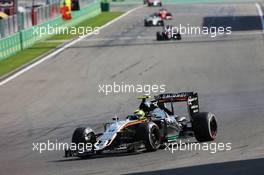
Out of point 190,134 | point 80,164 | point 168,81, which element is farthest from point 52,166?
point 168,81

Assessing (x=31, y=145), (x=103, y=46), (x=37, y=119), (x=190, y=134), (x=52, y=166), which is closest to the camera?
(x=52, y=166)

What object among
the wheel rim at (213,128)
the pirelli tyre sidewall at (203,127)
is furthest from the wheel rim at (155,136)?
the wheel rim at (213,128)

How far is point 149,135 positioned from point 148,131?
3.6 inches

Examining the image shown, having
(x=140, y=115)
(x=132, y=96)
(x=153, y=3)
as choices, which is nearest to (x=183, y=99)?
(x=140, y=115)

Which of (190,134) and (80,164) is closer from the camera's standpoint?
(80,164)

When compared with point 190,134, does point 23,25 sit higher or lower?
lower

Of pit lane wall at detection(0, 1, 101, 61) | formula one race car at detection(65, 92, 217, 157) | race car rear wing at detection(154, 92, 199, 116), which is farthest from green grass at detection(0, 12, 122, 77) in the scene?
formula one race car at detection(65, 92, 217, 157)

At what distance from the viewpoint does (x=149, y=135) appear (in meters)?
18.8

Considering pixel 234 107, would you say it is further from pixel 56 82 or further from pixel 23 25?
pixel 23 25

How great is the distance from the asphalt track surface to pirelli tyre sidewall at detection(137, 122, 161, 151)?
471 millimetres

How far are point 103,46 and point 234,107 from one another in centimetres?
2717

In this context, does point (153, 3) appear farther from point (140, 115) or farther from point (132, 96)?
point (140, 115)

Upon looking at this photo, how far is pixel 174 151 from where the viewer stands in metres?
18.7

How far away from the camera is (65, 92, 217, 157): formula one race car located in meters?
18.9
